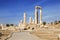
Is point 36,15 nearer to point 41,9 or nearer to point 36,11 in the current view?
point 36,11

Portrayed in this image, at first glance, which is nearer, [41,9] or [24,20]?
[24,20]

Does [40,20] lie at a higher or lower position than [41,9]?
lower

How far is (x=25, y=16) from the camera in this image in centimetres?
4941

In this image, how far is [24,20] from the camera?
49.0 meters

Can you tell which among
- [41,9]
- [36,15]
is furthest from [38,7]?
[36,15]

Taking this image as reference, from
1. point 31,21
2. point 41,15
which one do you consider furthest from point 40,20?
point 31,21

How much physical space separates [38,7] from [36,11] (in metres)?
3.73

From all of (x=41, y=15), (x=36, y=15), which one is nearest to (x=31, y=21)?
(x=41, y=15)

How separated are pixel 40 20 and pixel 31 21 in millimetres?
5532

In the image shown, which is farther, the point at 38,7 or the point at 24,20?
the point at 38,7

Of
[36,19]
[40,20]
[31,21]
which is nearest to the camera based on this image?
[36,19]

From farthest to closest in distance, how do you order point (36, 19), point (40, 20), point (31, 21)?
1. point (31, 21)
2. point (40, 20)
3. point (36, 19)

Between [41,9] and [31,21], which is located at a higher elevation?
[41,9]

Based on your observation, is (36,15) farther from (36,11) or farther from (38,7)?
(38,7)
